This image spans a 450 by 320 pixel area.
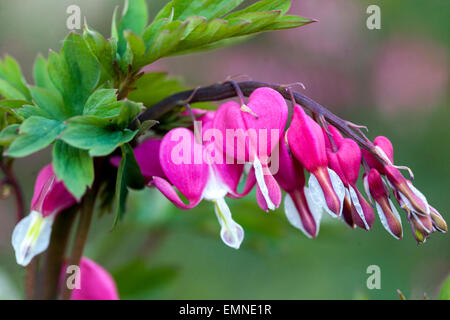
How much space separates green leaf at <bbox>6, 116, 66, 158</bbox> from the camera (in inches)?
25.4

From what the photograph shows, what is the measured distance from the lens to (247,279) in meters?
2.60

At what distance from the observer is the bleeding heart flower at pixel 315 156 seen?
667 mm

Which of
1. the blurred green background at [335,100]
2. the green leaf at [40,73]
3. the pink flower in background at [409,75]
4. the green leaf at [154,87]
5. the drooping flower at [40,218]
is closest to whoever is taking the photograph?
the drooping flower at [40,218]

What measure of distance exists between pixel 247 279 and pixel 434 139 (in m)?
1.17

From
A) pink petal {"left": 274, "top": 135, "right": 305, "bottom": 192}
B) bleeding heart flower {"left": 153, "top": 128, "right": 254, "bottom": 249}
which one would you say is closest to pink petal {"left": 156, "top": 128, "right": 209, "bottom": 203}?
bleeding heart flower {"left": 153, "top": 128, "right": 254, "bottom": 249}

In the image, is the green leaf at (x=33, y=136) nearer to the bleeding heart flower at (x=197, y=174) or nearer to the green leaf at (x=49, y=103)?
the green leaf at (x=49, y=103)

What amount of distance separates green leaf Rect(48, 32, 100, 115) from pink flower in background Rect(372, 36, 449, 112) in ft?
7.01

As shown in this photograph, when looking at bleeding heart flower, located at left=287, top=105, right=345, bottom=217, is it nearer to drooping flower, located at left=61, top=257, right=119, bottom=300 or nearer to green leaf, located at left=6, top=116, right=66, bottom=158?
green leaf, located at left=6, top=116, right=66, bottom=158

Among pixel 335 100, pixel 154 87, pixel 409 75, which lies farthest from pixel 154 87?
pixel 409 75

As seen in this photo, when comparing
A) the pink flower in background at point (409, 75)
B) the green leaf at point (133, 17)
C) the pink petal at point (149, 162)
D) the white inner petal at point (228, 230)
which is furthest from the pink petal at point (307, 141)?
the pink flower in background at point (409, 75)

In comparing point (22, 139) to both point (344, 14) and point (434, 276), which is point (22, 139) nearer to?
point (434, 276)

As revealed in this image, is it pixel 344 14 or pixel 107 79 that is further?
pixel 344 14

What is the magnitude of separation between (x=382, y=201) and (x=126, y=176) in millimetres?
360

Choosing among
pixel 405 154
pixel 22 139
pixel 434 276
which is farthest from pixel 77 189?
pixel 405 154
